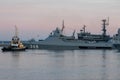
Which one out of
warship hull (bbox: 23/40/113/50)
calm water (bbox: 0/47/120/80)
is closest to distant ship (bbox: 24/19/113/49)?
warship hull (bbox: 23/40/113/50)

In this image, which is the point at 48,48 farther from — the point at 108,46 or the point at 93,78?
the point at 93,78

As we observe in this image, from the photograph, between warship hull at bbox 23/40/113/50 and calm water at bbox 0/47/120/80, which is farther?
warship hull at bbox 23/40/113/50

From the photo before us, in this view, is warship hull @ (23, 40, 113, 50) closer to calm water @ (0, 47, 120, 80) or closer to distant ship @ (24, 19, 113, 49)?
distant ship @ (24, 19, 113, 49)

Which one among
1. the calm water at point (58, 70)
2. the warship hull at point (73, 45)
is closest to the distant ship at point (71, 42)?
the warship hull at point (73, 45)

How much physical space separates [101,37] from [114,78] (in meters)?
126

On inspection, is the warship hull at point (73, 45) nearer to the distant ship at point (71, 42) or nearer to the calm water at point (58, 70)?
the distant ship at point (71, 42)

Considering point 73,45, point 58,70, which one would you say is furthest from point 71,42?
point 58,70

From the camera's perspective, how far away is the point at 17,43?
4830 inches

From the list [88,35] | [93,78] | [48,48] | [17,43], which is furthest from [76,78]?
[88,35]

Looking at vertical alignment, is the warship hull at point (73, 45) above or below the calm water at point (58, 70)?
below

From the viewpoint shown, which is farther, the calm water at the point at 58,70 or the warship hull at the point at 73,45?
the warship hull at the point at 73,45

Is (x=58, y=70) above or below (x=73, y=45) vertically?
above

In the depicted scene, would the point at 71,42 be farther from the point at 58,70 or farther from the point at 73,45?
the point at 58,70

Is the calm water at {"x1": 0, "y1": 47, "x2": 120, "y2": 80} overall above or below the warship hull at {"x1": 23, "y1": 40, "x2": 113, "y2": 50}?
above
